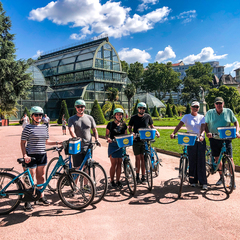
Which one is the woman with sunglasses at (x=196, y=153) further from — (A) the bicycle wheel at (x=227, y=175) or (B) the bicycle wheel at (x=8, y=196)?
(B) the bicycle wheel at (x=8, y=196)

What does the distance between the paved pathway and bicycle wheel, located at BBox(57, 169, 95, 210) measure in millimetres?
142

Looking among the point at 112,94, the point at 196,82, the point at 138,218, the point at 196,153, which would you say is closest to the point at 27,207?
the point at 138,218

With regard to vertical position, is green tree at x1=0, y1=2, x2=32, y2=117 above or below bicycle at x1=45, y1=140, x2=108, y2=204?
above

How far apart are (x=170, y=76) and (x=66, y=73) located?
118 ft

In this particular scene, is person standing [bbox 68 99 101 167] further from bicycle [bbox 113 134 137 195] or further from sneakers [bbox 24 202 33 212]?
sneakers [bbox 24 202 33 212]

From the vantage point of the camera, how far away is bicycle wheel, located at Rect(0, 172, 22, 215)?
3875 millimetres

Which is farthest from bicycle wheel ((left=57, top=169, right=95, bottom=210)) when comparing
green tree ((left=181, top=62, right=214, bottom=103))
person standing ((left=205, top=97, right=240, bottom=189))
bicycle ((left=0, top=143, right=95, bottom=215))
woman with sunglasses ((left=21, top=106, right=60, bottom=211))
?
green tree ((left=181, top=62, right=214, bottom=103))

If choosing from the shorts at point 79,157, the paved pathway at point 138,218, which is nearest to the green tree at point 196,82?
the paved pathway at point 138,218

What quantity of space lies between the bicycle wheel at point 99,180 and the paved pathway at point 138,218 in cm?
15

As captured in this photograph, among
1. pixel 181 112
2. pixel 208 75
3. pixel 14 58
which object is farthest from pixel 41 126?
pixel 208 75

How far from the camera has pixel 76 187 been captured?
4.07 m

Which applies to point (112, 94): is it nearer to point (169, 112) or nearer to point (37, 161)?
point (169, 112)

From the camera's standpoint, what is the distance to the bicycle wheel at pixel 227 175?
15.1 ft

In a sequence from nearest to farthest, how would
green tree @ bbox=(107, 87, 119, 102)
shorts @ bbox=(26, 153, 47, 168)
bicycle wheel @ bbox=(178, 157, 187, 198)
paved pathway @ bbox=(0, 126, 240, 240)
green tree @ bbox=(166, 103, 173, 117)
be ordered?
paved pathway @ bbox=(0, 126, 240, 240), shorts @ bbox=(26, 153, 47, 168), bicycle wheel @ bbox=(178, 157, 187, 198), green tree @ bbox=(107, 87, 119, 102), green tree @ bbox=(166, 103, 173, 117)
